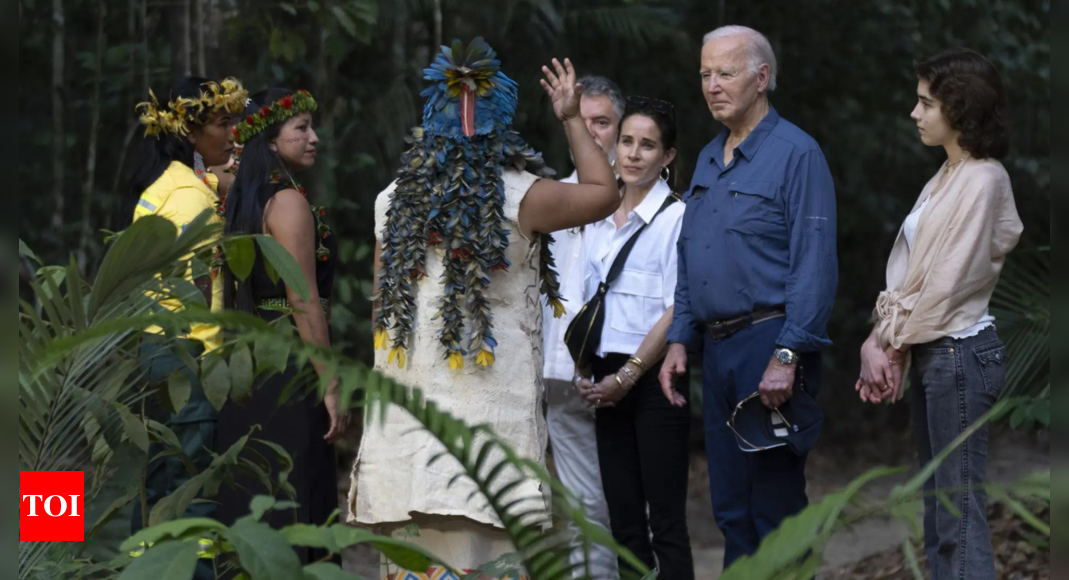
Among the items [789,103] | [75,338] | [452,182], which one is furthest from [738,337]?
[789,103]

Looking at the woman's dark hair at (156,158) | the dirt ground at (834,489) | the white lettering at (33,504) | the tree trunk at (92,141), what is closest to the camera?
the white lettering at (33,504)

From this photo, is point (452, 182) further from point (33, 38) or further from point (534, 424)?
point (33, 38)

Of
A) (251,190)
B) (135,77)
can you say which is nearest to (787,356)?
(251,190)

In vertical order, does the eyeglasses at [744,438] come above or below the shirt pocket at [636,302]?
below

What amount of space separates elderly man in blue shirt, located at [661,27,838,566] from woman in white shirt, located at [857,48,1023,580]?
270mm

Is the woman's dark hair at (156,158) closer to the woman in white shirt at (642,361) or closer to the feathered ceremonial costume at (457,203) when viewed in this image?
the feathered ceremonial costume at (457,203)

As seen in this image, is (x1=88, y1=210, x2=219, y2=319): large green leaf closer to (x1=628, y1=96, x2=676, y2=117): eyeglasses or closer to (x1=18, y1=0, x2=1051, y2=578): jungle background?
(x1=628, y1=96, x2=676, y2=117): eyeglasses

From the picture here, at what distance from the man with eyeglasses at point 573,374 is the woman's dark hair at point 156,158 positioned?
1422mm

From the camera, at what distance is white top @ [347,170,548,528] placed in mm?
3762

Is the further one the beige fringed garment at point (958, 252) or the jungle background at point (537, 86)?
the jungle background at point (537, 86)

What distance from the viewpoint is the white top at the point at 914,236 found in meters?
3.70

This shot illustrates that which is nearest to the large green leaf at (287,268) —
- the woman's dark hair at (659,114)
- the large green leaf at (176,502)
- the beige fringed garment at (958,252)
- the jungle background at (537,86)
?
the large green leaf at (176,502)

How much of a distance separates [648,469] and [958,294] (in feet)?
4.21

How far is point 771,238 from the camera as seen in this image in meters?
3.94
